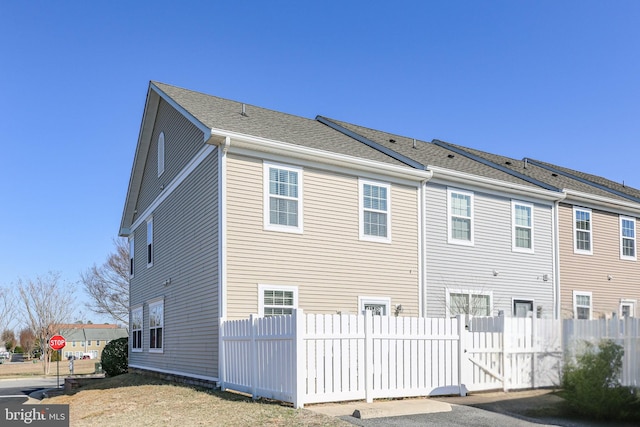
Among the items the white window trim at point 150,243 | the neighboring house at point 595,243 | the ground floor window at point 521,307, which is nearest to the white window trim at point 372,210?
the ground floor window at point 521,307

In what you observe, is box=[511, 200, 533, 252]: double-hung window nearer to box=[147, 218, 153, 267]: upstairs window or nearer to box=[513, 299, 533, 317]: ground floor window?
box=[513, 299, 533, 317]: ground floor window

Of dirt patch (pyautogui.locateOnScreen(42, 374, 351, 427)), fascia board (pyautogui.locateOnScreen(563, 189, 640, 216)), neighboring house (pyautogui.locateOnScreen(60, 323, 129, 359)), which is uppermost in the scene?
fascia board (pyautogui.locateOnScreen(563, 189, 640, 216))

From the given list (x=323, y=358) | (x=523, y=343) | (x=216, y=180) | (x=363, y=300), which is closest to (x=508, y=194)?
(x=363, y=300)

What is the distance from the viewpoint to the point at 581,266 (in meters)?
20.1

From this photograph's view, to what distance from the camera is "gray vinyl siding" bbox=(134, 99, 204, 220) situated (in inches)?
645

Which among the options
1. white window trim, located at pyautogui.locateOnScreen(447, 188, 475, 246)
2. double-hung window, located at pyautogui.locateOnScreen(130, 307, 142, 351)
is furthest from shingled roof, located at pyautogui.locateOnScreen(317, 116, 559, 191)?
double-hung window, located at pyautogui.locateOnScreen(130, 307, 142, 351)

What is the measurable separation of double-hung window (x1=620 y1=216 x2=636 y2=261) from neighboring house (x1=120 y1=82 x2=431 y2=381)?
358 inches

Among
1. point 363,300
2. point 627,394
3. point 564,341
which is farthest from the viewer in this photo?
point 363,300

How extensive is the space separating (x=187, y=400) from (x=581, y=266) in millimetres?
13939

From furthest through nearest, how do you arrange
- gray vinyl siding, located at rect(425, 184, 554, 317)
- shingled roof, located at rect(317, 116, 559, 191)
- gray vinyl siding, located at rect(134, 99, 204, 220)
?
shingled roof, located at rect(317, 116, 559, 191)
gray vinyl siding, located at rect(425, 184, 554, 317)
gray vinyl siding, located at rect(134, 99, 204, 220)

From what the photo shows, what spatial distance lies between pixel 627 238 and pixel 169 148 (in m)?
15.9

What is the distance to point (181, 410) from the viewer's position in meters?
10.8

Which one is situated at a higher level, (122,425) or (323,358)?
(323,358)

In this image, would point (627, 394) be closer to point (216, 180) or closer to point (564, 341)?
point (564, 341)
